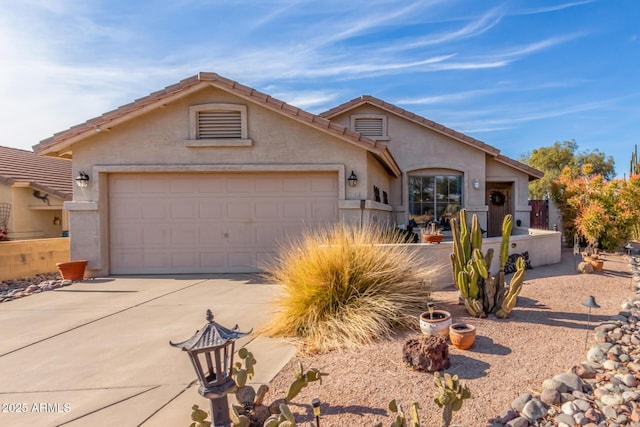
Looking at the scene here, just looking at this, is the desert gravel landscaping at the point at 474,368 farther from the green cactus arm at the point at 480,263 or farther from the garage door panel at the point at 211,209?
the garage door panel at the point at 211,209

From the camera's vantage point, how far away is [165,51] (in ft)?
28.6

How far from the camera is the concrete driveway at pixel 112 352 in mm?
2906

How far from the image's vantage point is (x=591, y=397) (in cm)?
289

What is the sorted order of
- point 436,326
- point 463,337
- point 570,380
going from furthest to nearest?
1. point 436,326
2. point 463,337
3. point 570,380

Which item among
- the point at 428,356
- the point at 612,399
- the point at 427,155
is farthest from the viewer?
the point at 427,155

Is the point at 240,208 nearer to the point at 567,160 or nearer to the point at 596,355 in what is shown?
the point at 596,355

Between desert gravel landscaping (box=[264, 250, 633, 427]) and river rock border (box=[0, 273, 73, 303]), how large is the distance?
7.03 meters

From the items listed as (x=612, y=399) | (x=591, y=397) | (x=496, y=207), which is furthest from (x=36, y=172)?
(x=496, y=207)

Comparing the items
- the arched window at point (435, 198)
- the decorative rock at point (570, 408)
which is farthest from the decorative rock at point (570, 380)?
the arched window at point (435, 198)

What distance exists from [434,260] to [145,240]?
7.41 m

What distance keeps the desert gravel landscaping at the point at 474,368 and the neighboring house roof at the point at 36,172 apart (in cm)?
1449

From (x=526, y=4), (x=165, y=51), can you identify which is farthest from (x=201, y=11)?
(x=526, y=4)

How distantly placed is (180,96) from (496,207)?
42.5 ft

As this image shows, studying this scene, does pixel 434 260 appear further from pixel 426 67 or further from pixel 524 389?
pixel 426 67
